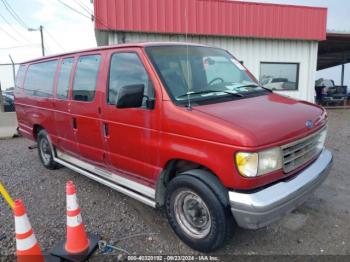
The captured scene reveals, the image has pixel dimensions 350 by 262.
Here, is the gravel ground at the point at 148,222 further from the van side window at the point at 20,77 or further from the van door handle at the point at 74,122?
the van side window at the point at 20,77

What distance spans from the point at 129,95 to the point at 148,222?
5.39 ft

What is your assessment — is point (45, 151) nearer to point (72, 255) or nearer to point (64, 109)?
point (64, 109)

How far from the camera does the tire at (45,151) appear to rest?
5520mm

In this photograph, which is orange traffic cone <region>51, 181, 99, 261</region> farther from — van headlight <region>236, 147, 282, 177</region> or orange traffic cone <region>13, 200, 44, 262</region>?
van headlight <region>236, 147, 282, 177</region>

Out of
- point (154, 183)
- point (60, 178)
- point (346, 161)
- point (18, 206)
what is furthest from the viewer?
point (346, 161)

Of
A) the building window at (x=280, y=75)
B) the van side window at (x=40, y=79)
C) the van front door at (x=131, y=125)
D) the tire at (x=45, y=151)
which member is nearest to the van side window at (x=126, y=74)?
the van front door at (x=131, y=125)

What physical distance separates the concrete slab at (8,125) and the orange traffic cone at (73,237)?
25.2 feet

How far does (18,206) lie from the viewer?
2605 mm

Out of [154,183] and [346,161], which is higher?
[154,183]

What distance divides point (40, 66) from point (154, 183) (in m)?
3.74

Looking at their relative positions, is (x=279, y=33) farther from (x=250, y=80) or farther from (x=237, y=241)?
(x=237, y=241)

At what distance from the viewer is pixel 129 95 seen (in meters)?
2.95

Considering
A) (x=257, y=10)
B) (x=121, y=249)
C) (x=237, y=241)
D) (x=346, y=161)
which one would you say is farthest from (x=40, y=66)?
(x=257, y=10)

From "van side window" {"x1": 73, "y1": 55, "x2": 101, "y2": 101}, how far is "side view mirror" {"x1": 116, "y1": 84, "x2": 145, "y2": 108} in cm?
107
